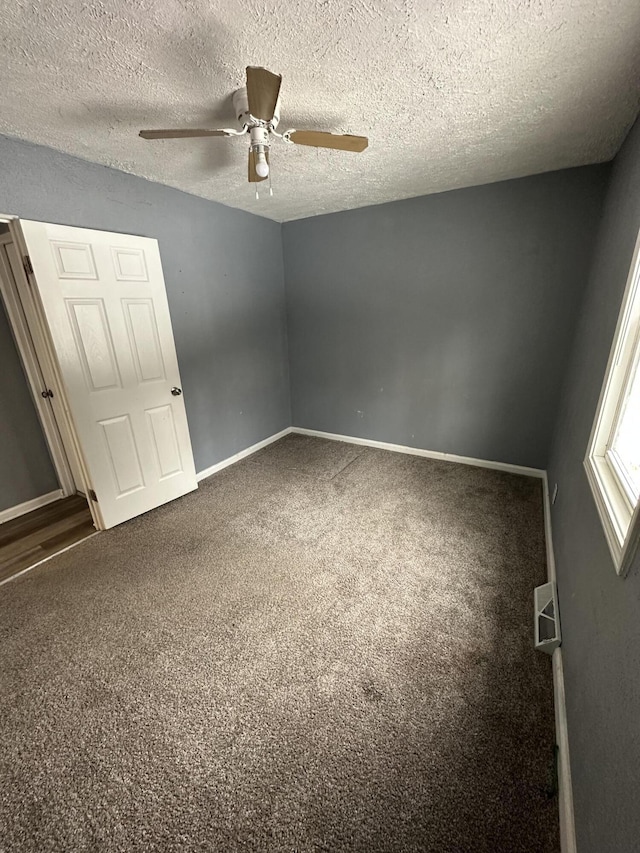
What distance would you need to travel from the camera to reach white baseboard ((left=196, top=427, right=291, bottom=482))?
333cm

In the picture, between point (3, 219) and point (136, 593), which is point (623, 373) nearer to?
point (136, 593)

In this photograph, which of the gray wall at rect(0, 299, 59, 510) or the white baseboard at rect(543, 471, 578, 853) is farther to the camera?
the gray wall at rect(0, 299, 59, 510)

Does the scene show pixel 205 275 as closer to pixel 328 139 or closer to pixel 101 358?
pixel 101 358

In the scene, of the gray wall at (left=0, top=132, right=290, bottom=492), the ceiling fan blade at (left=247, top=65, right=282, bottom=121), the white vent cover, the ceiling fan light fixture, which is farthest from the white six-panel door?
the white vent cover

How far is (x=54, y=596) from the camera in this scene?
6.42 ft

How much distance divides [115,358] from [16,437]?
1.22 meters

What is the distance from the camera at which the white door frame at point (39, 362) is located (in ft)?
7.05

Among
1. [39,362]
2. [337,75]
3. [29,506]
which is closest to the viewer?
[337,75]

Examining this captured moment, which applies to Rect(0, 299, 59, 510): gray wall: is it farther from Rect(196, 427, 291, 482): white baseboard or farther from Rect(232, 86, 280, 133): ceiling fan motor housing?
Rect(232, 86, 280, 133): ceiling fan motor housing

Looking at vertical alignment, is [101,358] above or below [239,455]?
above

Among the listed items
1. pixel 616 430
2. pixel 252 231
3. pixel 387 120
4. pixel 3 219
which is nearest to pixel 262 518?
pixel 616 430

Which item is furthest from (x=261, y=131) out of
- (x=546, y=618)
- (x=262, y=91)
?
(x=546, y=618)

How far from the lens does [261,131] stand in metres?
1.55

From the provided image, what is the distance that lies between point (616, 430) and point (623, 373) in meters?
0.26
